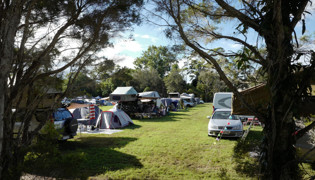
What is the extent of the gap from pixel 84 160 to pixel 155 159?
9.47 ft

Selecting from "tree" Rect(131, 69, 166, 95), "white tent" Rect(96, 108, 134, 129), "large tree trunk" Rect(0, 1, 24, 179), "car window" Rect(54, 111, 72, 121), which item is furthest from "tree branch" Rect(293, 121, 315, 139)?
"tree" Rect(131, 69, 166, 95)

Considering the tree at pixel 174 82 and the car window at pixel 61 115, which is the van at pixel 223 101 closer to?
the car window at pixel 61 115

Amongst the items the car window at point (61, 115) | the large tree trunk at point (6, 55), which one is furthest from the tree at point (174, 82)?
the large tree trunk at point (6, 55)

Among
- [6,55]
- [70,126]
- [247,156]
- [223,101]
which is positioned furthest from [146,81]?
[6,55]

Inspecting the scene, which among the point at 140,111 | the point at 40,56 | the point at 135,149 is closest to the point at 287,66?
the point at 40,56

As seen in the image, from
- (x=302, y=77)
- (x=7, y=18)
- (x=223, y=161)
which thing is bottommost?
(x=223, y=161)

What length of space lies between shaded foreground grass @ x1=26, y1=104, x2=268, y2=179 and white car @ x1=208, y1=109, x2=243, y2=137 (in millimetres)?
365

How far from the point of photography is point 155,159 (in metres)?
6.21

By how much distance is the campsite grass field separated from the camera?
3.65 m

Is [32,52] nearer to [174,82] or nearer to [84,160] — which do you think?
[84,160]

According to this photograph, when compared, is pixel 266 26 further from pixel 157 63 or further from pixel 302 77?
pixel 157 63

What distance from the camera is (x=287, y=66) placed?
6.97 feet

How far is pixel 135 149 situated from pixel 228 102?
388 inches

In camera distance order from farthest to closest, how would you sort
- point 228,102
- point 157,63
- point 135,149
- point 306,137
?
point 157,63 → point 228,102 → point 135,149 → point 306,137
